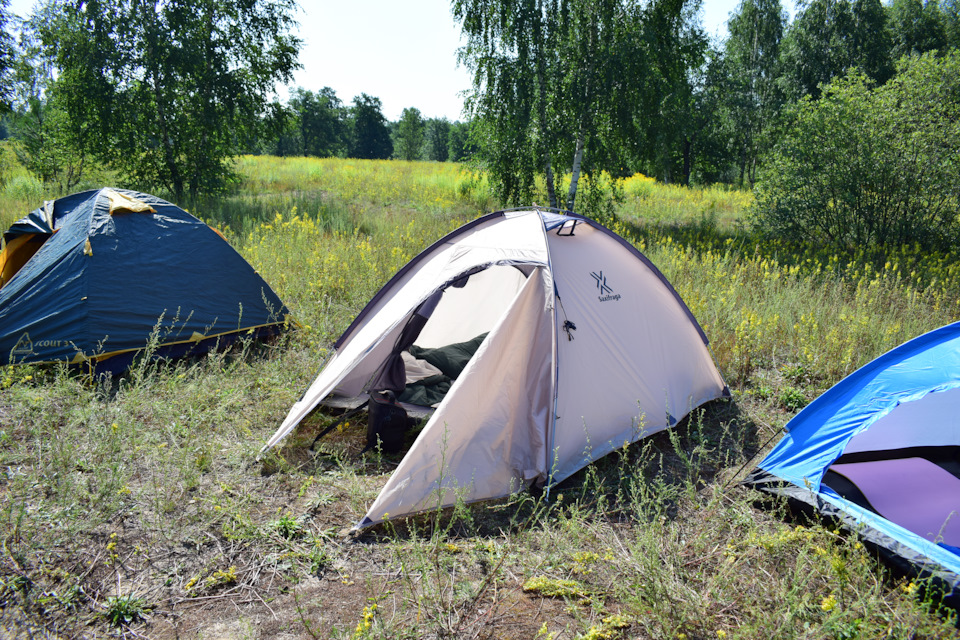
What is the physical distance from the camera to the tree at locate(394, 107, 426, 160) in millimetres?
55112

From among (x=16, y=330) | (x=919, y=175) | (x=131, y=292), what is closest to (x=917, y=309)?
(x=919, y=175)

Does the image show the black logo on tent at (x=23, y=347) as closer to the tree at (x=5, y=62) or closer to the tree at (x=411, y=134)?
the tree at (x=5, y=62)

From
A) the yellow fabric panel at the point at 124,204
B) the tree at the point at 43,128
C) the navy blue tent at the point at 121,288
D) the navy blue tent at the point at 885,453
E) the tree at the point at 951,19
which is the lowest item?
the navy blue tent at the point at 885,453

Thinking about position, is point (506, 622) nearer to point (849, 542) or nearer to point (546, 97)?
point (849, 542)

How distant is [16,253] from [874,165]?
11.3 meters

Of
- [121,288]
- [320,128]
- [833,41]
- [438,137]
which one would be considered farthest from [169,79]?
[438,137]

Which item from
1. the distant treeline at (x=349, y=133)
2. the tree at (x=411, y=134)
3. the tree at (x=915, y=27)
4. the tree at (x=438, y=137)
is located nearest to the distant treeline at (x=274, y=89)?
the tree at (x=915, y=27)

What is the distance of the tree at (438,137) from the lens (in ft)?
220

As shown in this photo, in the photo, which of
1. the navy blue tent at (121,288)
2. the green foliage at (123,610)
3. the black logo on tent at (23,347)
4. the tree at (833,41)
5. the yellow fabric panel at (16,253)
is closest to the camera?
the green foliage at (123,610)

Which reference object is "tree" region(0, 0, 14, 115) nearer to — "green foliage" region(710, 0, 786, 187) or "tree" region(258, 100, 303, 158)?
"tree" region(258, 100, 303, 158)

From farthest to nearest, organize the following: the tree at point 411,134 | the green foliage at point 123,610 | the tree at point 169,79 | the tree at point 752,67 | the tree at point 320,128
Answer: the tree at point 411,134 < the tree at point 320,128 < the tree at point 752,67 < the tree at point 169,79 < the green foliage at point 123,610

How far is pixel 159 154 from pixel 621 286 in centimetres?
1235

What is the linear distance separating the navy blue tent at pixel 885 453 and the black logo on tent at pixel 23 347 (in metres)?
5.27

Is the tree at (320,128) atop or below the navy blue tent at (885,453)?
atop
